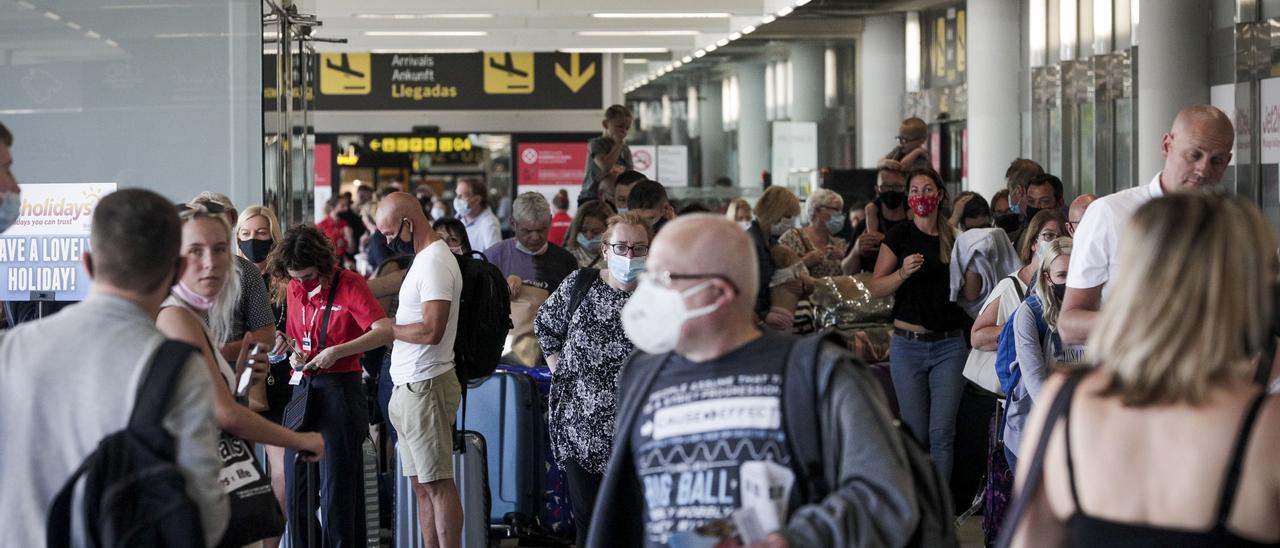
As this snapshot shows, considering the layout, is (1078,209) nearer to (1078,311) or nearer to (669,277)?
(1078,311)

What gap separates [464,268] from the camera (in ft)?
22.6

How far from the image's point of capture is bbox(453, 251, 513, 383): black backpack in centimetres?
678

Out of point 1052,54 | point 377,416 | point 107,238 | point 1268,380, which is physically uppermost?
point 1052,54

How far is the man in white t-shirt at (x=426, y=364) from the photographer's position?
6.50m

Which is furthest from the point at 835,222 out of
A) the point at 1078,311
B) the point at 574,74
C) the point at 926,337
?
the point at 574,74

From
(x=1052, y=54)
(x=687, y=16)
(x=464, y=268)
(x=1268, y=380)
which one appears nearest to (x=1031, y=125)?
(x=1052, y=54)

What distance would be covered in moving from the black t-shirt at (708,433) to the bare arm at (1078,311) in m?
1.86

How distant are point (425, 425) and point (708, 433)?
377 centimetres

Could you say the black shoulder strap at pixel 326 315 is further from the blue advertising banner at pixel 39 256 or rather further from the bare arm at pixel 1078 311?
the bare arm at pixel 1078 311

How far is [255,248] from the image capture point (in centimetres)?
673

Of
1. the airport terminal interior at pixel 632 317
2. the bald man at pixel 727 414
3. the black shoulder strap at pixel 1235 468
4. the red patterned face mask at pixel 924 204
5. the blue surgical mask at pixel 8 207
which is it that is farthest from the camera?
the red patterned face mask at pixel 924 204

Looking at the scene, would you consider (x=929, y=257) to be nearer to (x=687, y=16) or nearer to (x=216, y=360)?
(x=216, y=360)

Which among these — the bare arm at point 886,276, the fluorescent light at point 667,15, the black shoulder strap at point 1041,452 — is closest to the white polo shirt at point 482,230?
the fluorescent light at point 667,15

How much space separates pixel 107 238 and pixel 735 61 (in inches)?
849
